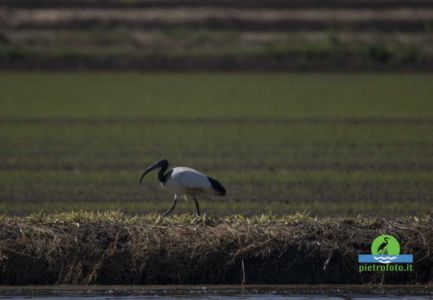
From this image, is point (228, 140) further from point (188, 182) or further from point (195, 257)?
point (195, 257)

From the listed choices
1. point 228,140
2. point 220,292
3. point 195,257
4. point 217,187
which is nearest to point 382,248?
point 220,292

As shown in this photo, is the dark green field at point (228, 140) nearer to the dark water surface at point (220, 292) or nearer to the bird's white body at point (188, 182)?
the bird's white body at point (188, 182)

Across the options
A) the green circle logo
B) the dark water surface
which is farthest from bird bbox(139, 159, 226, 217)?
the green circle logo

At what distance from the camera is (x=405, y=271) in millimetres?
14117

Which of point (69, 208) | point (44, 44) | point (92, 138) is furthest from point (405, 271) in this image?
point (44, 44)

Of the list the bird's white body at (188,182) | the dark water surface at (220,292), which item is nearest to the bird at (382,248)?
the dark water surface at (220,292)

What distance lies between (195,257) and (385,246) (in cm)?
231

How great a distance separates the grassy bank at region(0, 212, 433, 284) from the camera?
14102 millimetres

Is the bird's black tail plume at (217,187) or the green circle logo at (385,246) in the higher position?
the bird's black tail plume at (217,187)

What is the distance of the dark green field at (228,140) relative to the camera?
62.8ft
